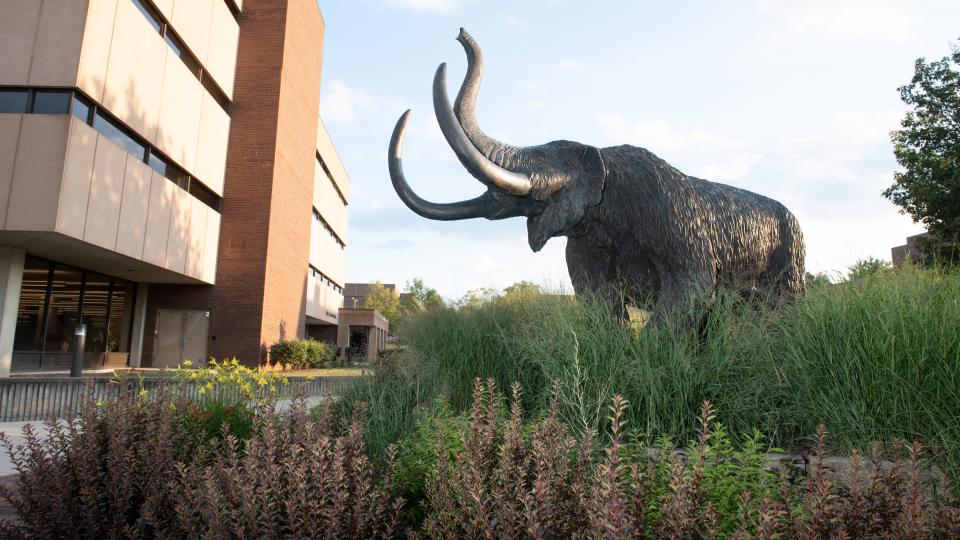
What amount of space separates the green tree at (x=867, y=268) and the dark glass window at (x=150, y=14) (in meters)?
17.0

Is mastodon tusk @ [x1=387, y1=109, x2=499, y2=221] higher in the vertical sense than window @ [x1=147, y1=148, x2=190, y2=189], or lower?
lower

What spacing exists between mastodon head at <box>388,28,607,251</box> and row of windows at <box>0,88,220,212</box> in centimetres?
1255

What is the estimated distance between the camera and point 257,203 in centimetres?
2061

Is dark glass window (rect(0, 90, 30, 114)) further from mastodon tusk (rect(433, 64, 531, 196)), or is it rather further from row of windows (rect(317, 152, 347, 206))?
row of windows (rect(317, 152, 347, 206))

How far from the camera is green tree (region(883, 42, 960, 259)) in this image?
1806 centimetres

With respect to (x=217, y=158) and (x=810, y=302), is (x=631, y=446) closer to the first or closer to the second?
(x=810, y=302)

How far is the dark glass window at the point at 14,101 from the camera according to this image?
516 inches

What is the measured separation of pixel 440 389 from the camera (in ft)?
14.0

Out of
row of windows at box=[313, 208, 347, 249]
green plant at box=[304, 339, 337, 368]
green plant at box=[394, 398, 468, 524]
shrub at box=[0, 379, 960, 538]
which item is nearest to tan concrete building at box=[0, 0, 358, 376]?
green plant at box=[304, 339, 337, 368]

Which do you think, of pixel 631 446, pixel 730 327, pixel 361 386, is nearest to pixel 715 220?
pixel 730 327

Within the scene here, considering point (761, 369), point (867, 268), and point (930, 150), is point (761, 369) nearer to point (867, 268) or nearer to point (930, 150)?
point (867, 268)

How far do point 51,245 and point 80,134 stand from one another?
9.80 feet

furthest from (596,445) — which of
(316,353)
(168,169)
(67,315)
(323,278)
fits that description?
(323,278)

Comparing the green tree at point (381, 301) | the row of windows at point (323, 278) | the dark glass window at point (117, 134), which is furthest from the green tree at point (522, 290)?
the green tree at point (381, 301)
